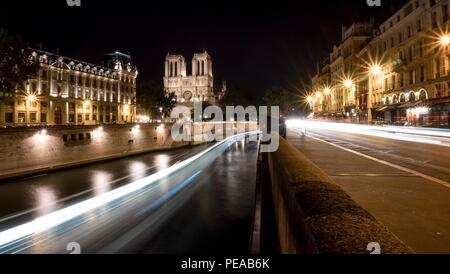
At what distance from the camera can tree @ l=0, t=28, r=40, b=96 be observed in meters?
40.5

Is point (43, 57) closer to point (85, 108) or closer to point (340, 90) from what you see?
point (85, 108)

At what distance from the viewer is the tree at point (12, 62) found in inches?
1596

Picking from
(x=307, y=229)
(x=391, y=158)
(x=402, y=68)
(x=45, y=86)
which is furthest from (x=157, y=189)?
(x=45, y=86)

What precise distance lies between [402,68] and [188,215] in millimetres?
43227

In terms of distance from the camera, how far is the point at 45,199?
18172 millimetres

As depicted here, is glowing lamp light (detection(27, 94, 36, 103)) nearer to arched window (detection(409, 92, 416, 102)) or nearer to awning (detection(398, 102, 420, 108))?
awning (detection(398, 102, 420, 108))

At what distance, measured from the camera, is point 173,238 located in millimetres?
12836

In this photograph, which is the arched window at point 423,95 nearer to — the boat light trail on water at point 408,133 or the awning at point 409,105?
the awning at point 409,105

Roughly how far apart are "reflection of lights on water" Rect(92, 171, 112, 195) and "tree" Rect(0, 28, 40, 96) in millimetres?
22330

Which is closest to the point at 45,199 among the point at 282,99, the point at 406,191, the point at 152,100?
the point at 406,191

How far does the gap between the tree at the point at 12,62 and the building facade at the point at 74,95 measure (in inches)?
318

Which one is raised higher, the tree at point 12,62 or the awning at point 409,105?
the tree at point 12,62

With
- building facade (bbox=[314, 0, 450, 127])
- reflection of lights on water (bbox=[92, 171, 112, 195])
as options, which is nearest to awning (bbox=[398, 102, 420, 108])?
building facade (bbox=[314, 0, 450, 127])

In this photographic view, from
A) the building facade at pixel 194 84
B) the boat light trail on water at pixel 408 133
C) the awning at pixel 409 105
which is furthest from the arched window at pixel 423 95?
the building facade at pixel 194 84
